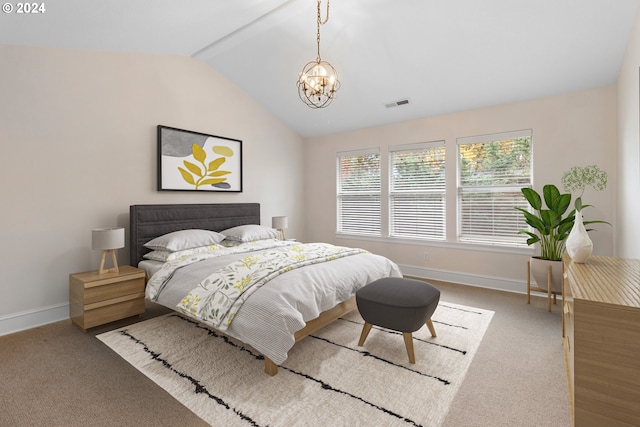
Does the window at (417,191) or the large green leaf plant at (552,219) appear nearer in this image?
the large green leaf plant at (552,219)

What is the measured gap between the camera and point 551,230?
3379mm

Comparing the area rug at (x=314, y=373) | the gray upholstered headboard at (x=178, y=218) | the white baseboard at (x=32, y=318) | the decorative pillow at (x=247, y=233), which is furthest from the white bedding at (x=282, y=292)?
the white baseboard at (x=32, y=318)

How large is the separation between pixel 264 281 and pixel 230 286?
0.26m

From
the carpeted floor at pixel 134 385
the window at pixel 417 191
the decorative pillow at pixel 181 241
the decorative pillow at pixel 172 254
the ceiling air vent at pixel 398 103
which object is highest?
the ceiling air vent at pixel 398 103

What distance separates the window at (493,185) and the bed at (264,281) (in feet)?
5.61

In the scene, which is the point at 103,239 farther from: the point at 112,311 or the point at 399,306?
the point at 399,306

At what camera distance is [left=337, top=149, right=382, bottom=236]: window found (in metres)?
5.25

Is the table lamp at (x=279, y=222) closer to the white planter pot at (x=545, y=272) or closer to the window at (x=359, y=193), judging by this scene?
the window at (x=359, y=193)

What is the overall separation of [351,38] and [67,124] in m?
3.03

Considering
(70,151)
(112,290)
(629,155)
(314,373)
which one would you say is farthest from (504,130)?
(70,151)

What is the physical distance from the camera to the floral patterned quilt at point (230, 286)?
225 centimetres

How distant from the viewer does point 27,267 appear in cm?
297

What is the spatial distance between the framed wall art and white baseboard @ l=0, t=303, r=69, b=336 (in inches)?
62.3

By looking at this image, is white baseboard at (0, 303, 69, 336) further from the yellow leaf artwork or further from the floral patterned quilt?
the yellow leaf artwork
